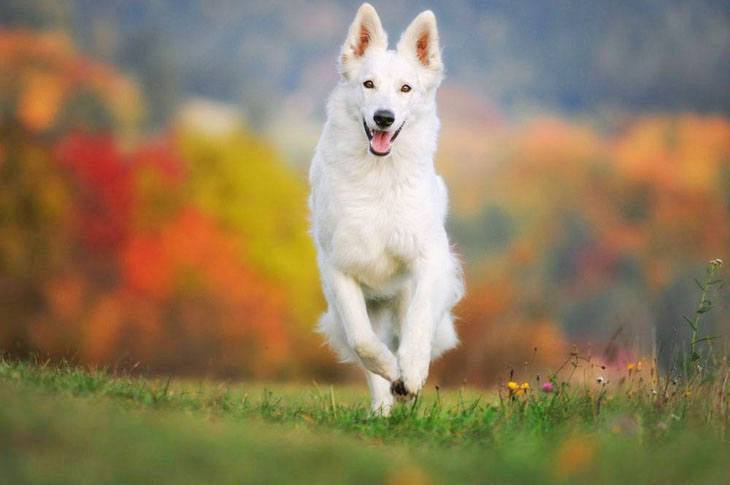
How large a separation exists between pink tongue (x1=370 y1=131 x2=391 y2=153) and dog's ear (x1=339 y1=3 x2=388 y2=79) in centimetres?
67

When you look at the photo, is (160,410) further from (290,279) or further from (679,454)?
(290,279)

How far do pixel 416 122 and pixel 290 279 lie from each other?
19090 mm

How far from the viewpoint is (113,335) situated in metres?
23.4

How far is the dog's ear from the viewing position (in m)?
7.49

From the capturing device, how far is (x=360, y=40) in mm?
7594

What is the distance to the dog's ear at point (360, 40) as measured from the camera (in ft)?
24.6

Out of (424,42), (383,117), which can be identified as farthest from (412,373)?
(424,42)

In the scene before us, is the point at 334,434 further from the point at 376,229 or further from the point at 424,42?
the point at 424,42

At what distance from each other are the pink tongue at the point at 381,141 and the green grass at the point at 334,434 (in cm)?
179

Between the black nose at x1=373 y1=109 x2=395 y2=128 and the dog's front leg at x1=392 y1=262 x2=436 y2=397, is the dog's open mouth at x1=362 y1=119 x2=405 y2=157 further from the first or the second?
the dog's front leg at x1=392 y1=262 x2=436 y2=397

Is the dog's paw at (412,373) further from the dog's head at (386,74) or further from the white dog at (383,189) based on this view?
the dog's head at (386,74)

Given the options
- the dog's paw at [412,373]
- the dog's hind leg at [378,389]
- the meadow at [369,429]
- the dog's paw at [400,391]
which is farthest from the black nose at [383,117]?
the dog's hind leg at [378,389]

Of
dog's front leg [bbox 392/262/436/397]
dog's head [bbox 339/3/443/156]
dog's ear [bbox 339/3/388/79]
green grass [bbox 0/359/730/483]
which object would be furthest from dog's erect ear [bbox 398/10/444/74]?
green grass [bbox 0/359/730/483]

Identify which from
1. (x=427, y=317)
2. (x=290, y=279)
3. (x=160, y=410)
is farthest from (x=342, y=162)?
(x=290, y=279)
